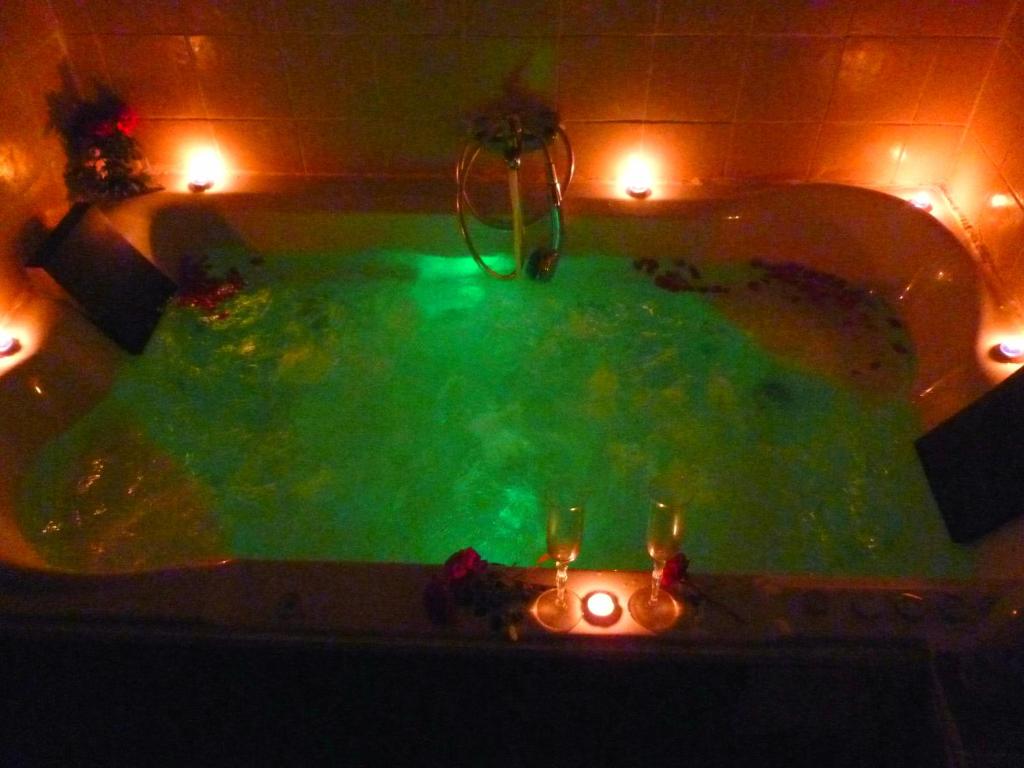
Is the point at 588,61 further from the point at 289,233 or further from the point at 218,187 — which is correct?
the point at 218,187

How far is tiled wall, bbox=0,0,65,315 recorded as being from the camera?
6.46ft

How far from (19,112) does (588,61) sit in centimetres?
153

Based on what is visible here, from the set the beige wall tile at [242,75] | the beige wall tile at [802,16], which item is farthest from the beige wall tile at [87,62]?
the beige wall tile at [802,16]

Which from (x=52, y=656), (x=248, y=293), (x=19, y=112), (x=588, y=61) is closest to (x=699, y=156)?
(x=588, y=61)

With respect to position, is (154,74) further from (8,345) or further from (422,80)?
(8,345)

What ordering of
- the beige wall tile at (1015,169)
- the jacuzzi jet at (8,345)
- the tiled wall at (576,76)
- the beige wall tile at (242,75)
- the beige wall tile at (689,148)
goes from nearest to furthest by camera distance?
the jacuzzi jet at (8,345) < the beige wall tile at (1015,169) < the tiled wall at (576,76) < the beige wall tile at (242,75) < the beige wall tile at (689,148)

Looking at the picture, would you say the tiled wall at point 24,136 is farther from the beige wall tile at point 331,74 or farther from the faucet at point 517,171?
the faucet at point 517,171

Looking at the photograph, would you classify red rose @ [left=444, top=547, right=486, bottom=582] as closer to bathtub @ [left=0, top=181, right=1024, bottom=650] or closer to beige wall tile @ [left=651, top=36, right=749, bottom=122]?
bathtub @ [left=0, top=181, right=1024, bottom=650]

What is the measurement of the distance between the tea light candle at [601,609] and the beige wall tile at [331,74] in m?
1.63

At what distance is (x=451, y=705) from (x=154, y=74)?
1.98 metres

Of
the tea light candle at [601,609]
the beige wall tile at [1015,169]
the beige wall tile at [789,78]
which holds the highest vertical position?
the beige wall tile at [789,78]

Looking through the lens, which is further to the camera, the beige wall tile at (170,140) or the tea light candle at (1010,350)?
the beige wall tile at (170,140)

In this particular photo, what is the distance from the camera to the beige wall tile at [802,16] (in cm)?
202

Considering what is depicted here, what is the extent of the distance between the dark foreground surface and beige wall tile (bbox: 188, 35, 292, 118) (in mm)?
1608
